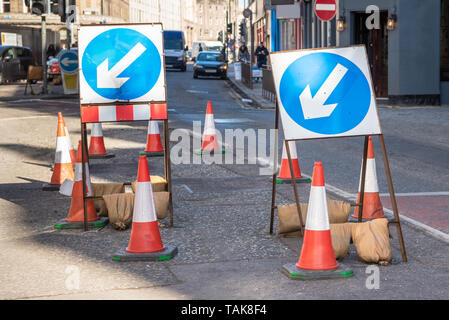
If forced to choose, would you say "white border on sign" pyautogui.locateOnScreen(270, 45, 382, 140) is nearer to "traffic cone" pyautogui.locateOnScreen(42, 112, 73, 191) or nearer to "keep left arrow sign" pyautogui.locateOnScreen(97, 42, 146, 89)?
"keep left arrow sign" pyautogui.locateOnScreen(97, 42, 146, 89)

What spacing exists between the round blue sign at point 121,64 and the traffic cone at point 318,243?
2543 mm

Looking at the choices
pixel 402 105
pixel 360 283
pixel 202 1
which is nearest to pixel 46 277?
pixel 360 283

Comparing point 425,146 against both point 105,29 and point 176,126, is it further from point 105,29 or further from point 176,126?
point 105,29

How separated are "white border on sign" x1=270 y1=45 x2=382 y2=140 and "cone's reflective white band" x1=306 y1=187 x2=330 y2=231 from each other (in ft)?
2.53

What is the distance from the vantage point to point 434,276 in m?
5.43

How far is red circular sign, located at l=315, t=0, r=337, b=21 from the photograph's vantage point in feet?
62.4

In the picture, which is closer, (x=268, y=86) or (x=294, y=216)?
(x=294, y=216)

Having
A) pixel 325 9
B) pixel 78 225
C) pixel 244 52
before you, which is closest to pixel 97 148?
pixel 78 225

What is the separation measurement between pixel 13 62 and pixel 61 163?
3126 centimetres

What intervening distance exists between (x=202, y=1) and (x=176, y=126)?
15893cm

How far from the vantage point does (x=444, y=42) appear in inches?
914

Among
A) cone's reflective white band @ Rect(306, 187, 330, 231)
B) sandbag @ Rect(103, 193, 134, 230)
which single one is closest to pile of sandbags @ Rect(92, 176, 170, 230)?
sandbag @ Rect(103, 193, 134, 230)

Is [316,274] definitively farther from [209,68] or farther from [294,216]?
[209,68]

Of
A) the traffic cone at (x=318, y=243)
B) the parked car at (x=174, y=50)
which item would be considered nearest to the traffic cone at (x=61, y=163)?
the traffic cone at (x=318, y=243)
